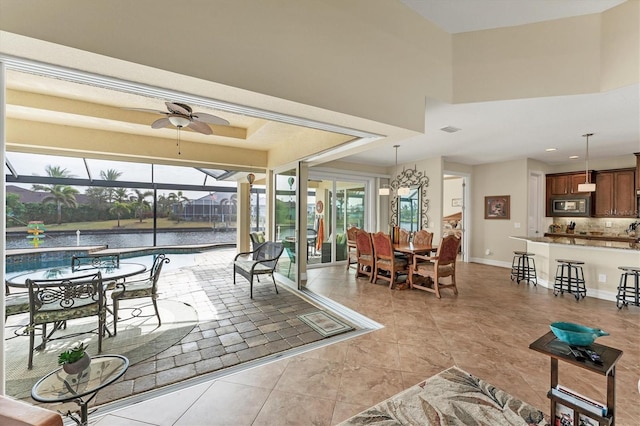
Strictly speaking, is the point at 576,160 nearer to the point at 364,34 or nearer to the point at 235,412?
the point at 364,34

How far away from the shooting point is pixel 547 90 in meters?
2.88

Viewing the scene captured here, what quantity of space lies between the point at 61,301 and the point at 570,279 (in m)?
6.92

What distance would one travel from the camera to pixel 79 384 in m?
1.45

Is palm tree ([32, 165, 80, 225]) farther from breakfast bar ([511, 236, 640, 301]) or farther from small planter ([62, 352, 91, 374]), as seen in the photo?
breakfast bar ([511, 236, 640, 301])

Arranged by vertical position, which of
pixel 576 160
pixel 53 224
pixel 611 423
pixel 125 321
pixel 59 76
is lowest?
pixel 125 321

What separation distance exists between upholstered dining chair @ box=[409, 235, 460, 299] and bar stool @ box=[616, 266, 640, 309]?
2187 millimetres

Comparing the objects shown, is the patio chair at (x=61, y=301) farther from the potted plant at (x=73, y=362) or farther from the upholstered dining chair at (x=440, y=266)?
the upholstered dining chair at (x=440, y=266)

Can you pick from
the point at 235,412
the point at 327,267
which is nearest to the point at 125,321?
the point at 235,412

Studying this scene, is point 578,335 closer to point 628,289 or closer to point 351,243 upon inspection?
point 628,289

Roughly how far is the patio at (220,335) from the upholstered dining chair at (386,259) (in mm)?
1662

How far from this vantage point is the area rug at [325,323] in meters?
3.11

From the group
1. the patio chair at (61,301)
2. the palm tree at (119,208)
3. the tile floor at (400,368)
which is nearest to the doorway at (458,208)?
the tile floor at (400,368)

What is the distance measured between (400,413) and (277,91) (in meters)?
2.47

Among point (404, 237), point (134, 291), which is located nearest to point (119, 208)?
point (134, 291)
